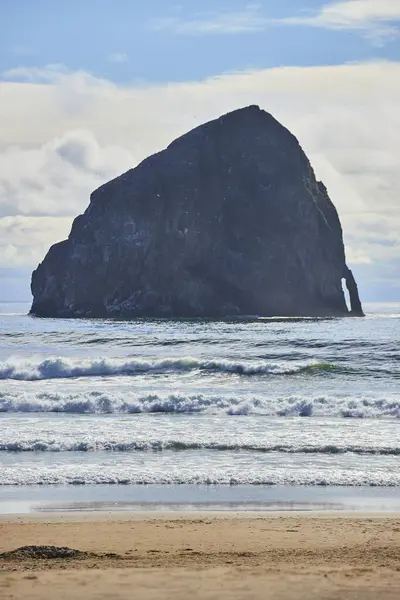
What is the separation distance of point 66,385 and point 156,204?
4379 inches

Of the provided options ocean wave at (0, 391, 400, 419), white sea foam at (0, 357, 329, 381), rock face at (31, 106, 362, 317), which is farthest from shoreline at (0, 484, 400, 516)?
rock face at (31, 106, 362, 317)

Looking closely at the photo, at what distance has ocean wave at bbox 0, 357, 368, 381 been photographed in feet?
123

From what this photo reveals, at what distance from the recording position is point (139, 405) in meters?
25.3

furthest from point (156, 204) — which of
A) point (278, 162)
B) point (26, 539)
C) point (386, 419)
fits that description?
point (26, 539)

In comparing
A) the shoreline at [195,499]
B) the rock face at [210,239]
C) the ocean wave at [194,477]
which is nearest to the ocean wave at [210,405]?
the ocean wave at [194,477]

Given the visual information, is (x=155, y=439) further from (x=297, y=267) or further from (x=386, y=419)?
(x=297, y=267)

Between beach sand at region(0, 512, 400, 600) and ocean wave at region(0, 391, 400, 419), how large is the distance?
1266cm

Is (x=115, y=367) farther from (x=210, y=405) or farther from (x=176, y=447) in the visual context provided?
(x=176, y=447)

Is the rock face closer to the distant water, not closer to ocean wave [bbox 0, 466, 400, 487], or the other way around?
the distant water

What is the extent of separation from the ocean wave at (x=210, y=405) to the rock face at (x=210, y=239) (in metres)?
105

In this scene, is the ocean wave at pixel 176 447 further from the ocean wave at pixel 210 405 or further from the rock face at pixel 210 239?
the rock face at pixel 210 239

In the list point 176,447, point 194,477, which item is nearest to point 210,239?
point 176,447

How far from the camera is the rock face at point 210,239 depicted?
135750mm

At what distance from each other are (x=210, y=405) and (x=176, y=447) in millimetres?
7499
